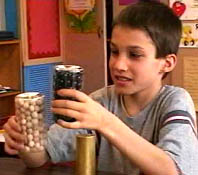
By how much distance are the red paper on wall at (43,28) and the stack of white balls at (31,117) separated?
2.43 m

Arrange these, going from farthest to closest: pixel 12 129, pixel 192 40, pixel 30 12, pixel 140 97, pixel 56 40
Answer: pixel 56 40 → pixel 30 12 → pixel 192 40 → pixel 140 97 → pixel 12 129

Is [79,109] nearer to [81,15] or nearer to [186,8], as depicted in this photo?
[186,8]

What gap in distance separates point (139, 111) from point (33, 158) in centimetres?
33

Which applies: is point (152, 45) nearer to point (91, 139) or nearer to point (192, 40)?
point (91, 139)

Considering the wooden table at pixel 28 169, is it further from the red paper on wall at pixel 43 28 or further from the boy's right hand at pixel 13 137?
the red paper on wall at pixel 43 28

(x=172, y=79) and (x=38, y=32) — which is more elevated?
(x=38, y=32)

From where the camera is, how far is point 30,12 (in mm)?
3455

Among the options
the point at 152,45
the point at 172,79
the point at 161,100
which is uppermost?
the point at 152,45

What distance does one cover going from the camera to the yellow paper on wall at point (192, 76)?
3.13 m

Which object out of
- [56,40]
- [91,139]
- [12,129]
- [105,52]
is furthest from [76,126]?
[56,40]

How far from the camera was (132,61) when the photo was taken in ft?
3.68

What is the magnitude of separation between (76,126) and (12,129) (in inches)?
11.7

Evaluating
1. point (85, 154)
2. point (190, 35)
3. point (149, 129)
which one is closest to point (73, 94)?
point (85, 154)

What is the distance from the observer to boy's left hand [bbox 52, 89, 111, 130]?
0.92 m
